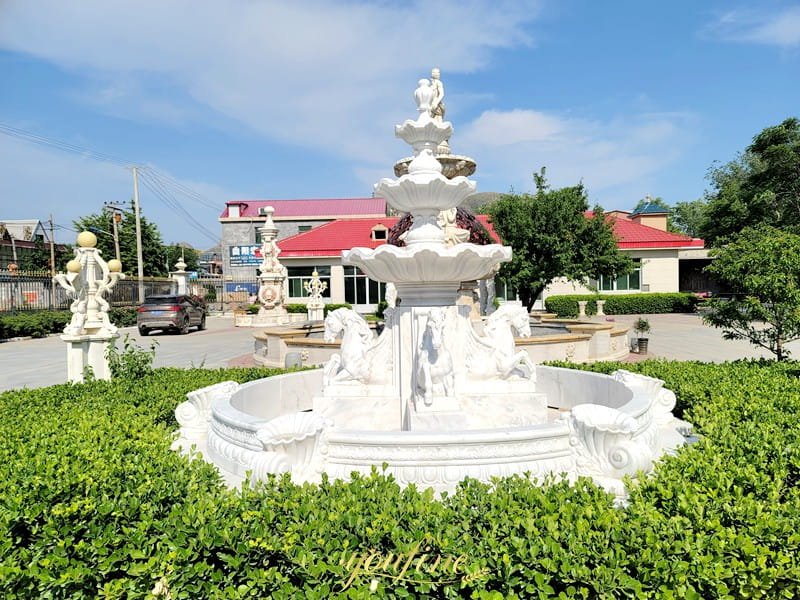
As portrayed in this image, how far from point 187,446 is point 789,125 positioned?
33.0 metres

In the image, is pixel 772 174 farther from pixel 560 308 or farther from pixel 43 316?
pixel 43 316

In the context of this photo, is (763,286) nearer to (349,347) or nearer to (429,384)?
(429,384)

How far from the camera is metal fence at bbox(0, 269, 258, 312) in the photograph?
23.7 metres

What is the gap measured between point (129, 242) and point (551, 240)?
41208 mm

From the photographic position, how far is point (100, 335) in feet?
27.5

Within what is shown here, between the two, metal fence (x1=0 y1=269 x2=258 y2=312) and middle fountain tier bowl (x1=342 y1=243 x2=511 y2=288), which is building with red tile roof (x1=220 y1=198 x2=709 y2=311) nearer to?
metal fence (x1=0 y1=269 x2=258 y2=312)

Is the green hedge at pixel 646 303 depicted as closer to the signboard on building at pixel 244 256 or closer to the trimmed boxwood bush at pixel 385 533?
the signboard on building at pixel 244 256

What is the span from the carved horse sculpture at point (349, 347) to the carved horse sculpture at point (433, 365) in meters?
0.87

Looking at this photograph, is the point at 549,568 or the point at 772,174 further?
the point at 772,174

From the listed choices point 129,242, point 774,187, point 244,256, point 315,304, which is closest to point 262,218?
point 244,256

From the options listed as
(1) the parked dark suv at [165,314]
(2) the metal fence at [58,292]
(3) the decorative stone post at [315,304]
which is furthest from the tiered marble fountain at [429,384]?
(3) the decorative stone post at [315,304]

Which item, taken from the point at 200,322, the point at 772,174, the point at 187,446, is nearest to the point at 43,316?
the point at 200,322

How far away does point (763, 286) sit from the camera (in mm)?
7781

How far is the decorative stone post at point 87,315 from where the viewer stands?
8172mm
